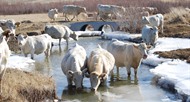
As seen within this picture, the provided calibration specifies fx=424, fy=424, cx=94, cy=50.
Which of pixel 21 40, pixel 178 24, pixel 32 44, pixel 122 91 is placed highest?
pixel 21 40

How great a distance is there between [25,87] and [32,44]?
30.9ft

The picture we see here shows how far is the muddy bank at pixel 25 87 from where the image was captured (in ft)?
34.3

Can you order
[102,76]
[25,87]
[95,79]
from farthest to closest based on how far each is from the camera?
1. [102,76]
2. [95,79]
3. [25,87]

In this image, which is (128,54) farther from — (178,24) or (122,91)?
(178,24)

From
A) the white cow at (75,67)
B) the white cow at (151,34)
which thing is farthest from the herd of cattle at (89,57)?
the white cow at (151,34)

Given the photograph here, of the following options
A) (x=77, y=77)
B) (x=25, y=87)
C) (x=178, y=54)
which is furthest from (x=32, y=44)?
(x=25, y=87)

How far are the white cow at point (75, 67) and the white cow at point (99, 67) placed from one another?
0.97 ft

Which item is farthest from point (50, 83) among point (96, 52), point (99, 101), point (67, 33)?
point (67, 33)

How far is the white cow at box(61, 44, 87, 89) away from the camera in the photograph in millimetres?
13805

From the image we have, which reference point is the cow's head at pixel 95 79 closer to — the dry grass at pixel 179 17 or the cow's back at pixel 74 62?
the cow's back at pixel 74 62

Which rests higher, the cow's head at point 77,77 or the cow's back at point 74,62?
the cow's back at point 74,62

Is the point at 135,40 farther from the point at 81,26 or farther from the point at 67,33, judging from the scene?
the point at 81,26

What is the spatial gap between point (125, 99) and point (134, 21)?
22.7 m

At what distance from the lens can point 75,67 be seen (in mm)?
14023
